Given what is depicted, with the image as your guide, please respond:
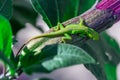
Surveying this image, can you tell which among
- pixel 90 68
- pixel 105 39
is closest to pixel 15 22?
pixel 105 39

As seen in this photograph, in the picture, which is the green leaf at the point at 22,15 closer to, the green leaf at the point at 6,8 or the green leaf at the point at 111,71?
the green leaf at the point at 111,71

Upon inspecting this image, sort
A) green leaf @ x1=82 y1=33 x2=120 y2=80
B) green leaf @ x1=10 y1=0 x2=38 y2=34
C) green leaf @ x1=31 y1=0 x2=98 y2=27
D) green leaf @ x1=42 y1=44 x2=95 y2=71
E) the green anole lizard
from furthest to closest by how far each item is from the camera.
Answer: green leaf @ x1=10 y1=0 x2=38 y2=34 → green leaf @ x1=82 y1=33 x2=120 y2=80 → green leaf @ x1=31 y1=0 x2=98 y2=27 → the green anole lizard → green leaf @ x1=42 y1=44 x2=95 y2=71

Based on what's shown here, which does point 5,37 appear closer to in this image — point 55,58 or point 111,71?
point 55,58

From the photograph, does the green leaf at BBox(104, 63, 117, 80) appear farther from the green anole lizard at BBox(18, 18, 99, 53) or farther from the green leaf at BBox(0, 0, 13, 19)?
the green leaf at BBox(0, 0, 13, 19)

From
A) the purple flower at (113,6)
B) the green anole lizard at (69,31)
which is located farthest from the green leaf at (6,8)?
the purple flower at (113,6)

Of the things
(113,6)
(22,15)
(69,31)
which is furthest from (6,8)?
(22,15)

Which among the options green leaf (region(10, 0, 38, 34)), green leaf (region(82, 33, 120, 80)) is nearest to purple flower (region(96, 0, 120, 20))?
green leaf (region(82, 33, 120, 80))

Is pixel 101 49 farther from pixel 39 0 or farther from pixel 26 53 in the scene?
pixel 26 53
